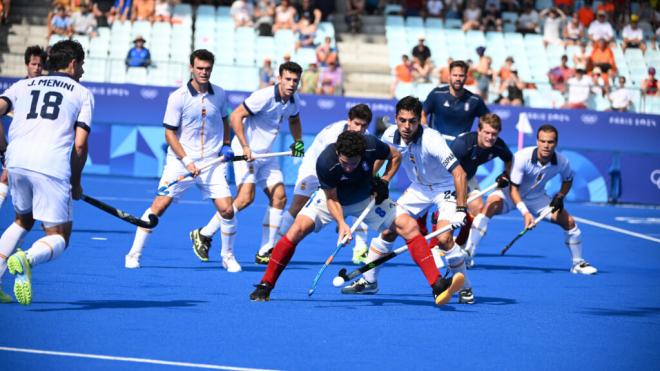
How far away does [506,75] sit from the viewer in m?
22.0

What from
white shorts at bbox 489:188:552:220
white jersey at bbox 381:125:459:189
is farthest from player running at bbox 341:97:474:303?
white shorts at bbox 489:188:552:220

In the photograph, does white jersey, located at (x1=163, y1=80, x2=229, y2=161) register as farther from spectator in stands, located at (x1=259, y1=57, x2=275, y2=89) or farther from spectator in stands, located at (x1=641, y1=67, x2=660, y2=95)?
spectator in stands, located at (x1=641, y1=67, x2=660, y2=95)

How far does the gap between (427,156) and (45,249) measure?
352cm

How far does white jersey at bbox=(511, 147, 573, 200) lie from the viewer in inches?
461

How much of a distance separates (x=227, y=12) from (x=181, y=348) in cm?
1770

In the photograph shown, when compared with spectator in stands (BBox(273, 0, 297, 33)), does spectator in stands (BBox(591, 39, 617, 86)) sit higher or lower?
lower

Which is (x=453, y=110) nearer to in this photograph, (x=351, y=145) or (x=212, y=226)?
(x=212, y=226)

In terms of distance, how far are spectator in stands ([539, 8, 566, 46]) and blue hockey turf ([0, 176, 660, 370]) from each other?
11.8 metres

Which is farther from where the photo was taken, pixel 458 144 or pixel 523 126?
pixel 523 126

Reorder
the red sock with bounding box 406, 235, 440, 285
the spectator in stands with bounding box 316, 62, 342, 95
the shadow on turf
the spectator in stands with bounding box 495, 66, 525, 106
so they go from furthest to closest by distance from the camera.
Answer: the spectator in stands with bounding box 495, 66, 525, 106
the spectator in stands with bounding box 316, 62, 342, 95
the red sock with bounding box 406, 235, 440, 285
the shadow on turf

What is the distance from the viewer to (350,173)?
27.6ft

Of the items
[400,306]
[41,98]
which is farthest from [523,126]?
[41,98]

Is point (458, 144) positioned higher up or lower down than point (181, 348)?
higher up

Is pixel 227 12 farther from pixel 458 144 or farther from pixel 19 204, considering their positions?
pixel 19 204
